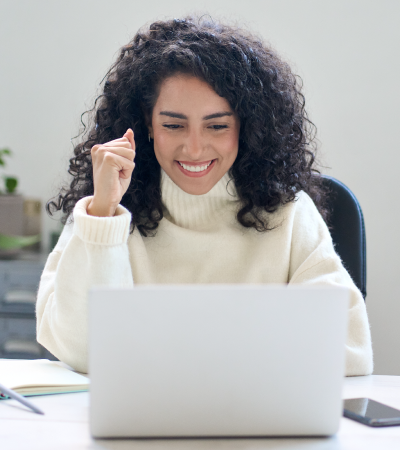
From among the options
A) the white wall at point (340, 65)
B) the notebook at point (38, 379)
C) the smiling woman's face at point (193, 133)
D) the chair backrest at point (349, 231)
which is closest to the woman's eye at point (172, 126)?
the smiling woman's face at point (193, 133)

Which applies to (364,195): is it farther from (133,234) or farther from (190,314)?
(190,314)

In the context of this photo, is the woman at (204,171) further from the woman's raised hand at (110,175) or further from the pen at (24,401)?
the pen at (24,401)

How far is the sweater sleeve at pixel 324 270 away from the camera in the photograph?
0.96 m

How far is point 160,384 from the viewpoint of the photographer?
54cm

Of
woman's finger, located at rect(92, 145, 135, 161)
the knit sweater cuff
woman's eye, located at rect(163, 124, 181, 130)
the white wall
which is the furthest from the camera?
the white wall

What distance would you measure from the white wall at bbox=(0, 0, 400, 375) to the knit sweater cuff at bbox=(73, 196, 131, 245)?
1.33 meters

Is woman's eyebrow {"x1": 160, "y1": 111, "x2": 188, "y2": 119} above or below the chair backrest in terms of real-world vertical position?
above

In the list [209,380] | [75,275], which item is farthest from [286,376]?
[75,275]

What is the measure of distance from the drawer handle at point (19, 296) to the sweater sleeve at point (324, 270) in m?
1.28

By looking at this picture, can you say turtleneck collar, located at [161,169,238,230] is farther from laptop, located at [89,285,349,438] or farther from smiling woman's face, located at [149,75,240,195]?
laptop, located at [89,285,349,438]

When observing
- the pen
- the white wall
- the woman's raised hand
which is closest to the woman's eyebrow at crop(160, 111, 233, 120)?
the woman's raised hand

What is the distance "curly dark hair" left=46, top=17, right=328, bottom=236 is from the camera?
3.84 feet

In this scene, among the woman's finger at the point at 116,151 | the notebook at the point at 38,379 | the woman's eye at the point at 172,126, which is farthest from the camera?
the woman's eye at the point at 172,126

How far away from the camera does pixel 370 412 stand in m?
0.67
